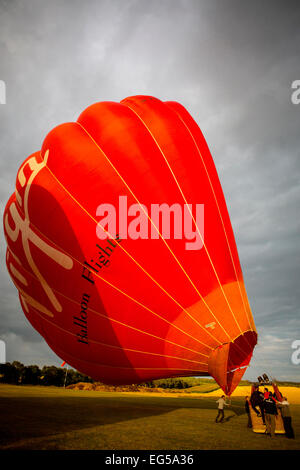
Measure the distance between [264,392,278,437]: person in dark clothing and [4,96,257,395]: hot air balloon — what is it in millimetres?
860

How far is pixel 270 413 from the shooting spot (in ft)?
24.0

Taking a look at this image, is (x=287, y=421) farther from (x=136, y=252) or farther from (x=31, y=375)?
(x=31, y=375)

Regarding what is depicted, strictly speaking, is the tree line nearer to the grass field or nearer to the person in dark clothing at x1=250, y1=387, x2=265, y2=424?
the grass field

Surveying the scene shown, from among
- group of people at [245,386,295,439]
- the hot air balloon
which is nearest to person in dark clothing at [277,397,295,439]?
group of people at [245,386,295,439]

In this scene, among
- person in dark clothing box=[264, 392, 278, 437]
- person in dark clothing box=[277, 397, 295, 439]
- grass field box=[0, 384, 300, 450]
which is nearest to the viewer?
grass field box=[0, 384, 300, 450]

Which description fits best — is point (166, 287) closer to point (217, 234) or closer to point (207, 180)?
point (217, 234)

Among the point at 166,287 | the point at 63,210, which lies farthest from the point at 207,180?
the point at 63,210

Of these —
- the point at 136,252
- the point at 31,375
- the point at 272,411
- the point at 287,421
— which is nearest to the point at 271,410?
the point at 272,411

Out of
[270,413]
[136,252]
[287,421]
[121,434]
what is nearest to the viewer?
[121,434]

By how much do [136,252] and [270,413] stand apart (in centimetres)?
507

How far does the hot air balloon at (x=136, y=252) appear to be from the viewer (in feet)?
23.4

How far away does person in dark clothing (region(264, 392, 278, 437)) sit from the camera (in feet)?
23.9

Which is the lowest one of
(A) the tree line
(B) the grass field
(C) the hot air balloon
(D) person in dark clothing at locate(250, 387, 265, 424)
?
(A) the tree line
